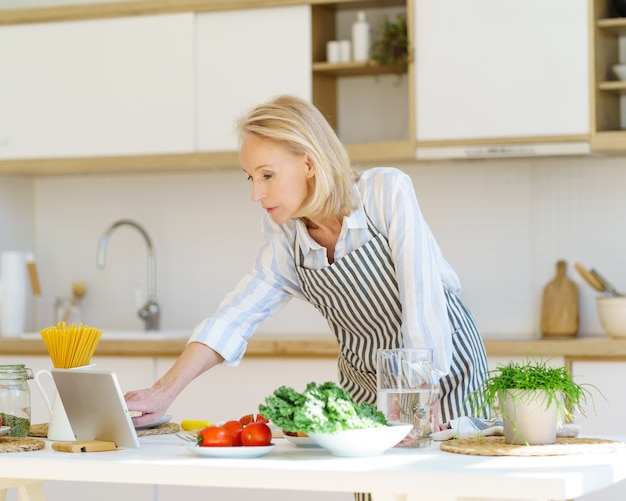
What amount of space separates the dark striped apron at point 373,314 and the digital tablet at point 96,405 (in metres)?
0.64

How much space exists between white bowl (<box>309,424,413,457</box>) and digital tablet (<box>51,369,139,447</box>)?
0.36m

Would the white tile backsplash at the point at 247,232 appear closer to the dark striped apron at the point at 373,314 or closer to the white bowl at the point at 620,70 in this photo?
the white bowl at the point at 620,70

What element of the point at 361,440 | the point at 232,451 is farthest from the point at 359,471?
the point at 232,451

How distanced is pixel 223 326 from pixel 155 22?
210 centimetres

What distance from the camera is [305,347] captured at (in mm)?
Answer: 3648

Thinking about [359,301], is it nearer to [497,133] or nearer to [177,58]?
[497,133]

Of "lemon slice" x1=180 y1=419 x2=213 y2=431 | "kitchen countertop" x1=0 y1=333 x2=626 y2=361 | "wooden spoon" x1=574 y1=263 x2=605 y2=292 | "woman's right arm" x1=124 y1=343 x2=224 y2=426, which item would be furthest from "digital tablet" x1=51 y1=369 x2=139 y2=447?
"wooden spoon" x1=574 y1=263 x2=605 y2=292

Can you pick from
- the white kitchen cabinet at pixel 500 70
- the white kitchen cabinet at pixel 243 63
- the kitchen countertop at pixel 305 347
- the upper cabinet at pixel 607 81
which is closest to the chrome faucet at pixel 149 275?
the kitchen countertop at pixel 305 347

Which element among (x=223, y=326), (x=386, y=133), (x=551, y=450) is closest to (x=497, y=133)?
(x=386, y=133)

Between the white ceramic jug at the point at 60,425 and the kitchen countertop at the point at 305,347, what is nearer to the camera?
the white ceramic jug at the point at 60,425

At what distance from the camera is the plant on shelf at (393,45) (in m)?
3.88

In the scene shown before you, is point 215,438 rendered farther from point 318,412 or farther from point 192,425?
point 192,425

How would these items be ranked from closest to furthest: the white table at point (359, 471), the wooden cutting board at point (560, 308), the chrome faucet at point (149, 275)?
1. the white table at point (359, 471)
2. the wooden cutting board at point (560, 308)
3. the chrome faucet at point (149, 275)

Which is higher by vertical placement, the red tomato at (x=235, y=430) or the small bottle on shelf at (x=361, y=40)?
the small bottle on shelf at (x=361, y=40)
